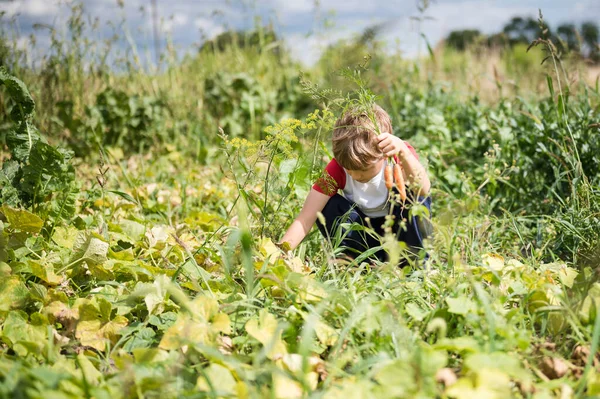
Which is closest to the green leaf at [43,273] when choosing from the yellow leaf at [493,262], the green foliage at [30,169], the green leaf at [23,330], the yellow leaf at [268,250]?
the green leaf at [23,330]

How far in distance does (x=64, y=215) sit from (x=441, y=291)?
1551mm

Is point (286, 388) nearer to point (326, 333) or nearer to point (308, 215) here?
point (326, 333)

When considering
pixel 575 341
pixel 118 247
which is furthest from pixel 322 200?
pixel 575 341

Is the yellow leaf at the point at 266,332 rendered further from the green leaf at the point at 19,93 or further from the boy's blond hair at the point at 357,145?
the green leaf at the point at 19,93

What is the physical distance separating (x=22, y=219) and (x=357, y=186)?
132 centimetres

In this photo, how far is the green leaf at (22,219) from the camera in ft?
5.53

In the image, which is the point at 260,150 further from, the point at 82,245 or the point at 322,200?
the point at 82,245

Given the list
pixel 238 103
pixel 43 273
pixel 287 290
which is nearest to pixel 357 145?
pixel 287 290

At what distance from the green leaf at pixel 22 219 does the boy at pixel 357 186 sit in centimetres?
91

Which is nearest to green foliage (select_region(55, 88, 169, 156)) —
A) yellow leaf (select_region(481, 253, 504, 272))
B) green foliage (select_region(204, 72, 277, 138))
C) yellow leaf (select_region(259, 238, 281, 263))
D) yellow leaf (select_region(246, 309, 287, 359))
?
green foliage (select_region(204, 72, 277, 138))

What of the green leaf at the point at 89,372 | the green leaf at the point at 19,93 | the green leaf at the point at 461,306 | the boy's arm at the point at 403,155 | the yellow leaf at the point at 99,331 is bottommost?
the yellow leaf at the point at 99,331

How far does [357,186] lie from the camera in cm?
210

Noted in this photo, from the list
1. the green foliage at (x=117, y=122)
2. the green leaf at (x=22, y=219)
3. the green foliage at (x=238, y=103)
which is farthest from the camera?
the green foliage at (x=238, y=103)

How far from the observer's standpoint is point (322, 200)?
2039 mm
